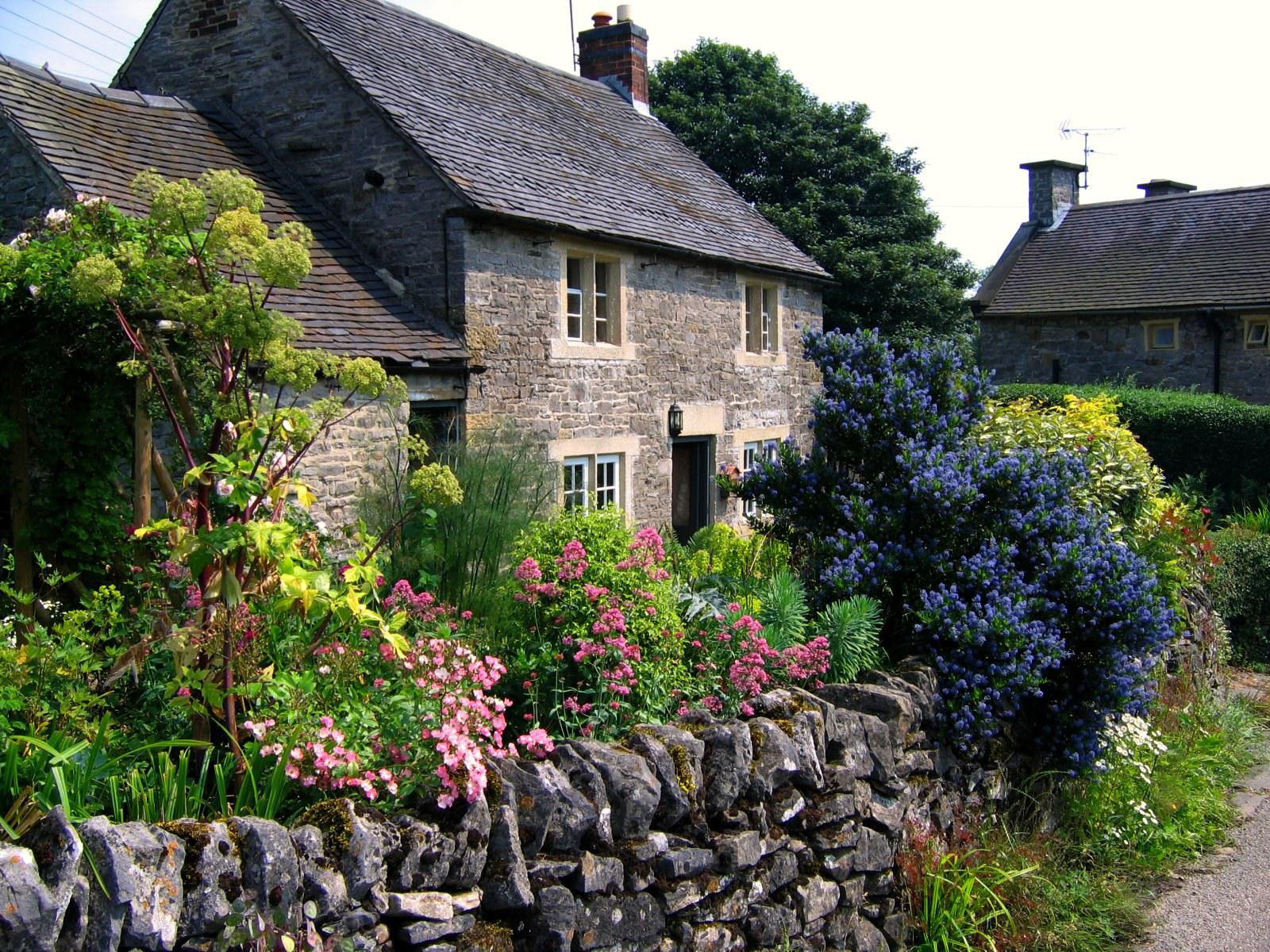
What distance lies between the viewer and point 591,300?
14.3 metres

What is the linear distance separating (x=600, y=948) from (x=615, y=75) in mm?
19325

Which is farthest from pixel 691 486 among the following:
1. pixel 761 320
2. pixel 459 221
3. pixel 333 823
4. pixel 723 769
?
pixel 333 823

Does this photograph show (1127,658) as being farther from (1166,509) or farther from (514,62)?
(514,62)

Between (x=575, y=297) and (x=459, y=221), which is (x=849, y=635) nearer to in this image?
(x=459, y=221)

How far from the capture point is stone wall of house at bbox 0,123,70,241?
10.6m

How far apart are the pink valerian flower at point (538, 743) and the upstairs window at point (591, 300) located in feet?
30.9

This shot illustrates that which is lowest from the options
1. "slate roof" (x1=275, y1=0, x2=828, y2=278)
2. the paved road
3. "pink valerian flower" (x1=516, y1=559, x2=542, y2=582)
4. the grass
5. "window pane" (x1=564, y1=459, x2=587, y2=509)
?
the paved road

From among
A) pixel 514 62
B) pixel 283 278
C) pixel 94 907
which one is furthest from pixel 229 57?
pixel 94 907

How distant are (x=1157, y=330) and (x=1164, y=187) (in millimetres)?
6642

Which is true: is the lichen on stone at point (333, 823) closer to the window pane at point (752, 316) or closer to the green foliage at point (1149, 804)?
the green foliage at point (1149, 804)

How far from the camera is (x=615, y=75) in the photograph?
21.4 metres

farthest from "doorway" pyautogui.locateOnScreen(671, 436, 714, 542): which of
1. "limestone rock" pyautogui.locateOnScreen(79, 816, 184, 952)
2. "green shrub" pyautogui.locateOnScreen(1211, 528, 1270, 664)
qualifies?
"limestone rock" pyautogui.locateOnScreen(79, 816, 184, 952)

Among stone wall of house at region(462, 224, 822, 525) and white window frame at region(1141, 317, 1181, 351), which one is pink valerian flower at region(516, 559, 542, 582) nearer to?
stone wall of house at region(462, 224, 822, 525)

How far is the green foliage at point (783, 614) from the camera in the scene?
20.7ft
